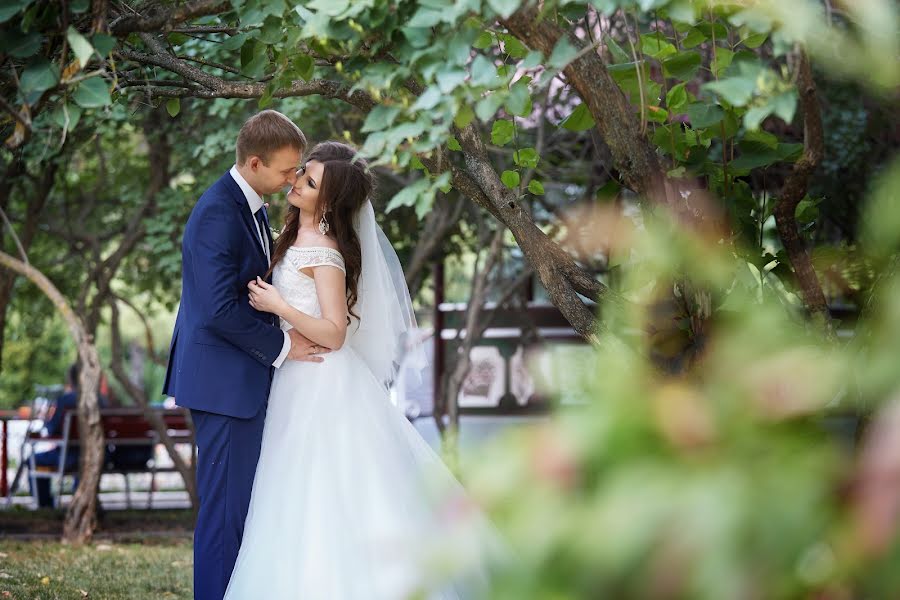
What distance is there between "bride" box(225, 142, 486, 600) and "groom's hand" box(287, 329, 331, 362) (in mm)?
36

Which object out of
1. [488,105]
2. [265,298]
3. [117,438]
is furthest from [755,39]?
[117,438]

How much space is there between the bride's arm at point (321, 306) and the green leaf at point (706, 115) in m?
1.49

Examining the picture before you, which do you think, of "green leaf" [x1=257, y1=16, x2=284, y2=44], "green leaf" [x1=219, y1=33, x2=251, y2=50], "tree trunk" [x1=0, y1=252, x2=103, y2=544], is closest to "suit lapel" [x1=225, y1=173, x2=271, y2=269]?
"green leaf" [x1=219, y1=33, x2=251, y2=50]

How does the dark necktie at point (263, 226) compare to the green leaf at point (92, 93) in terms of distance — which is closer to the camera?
the green leaf at point (92, 93)

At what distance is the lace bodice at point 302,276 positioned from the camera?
12.5 feet

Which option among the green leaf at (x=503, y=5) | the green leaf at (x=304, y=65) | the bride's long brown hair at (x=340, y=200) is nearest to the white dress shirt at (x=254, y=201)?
the bride's long brown hair at (x=340, y=200)

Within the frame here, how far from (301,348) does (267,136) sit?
799mm

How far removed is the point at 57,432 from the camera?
10.0m

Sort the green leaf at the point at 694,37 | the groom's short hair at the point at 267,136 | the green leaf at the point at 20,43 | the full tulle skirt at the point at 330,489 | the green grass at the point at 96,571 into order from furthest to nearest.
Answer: the green grass at the point at 96,571 < the groom's short hair at the point at 267,136 < the full tulle skirt at the point at 330,489 < the green leaf at the point at 694,37 < the green leaf at the point at 20,43

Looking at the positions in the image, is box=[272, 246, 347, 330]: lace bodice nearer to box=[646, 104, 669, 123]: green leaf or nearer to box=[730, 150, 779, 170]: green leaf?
box=[646, 104, 669, 123]: green leaf

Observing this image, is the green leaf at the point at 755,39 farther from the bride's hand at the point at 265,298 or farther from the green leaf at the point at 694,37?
the bride's hand at the point at 265,298

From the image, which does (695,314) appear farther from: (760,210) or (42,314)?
(42,314)

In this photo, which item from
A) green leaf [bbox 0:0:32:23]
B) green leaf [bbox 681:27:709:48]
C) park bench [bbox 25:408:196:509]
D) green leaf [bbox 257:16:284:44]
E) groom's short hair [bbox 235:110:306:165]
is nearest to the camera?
green leaf [bbox 0:0:32:23]

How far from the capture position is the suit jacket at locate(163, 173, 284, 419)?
3.67 m
